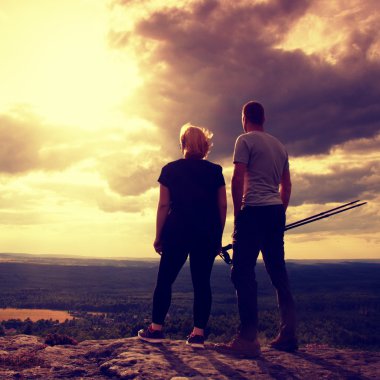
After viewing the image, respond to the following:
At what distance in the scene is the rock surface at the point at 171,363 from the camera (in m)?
4.53

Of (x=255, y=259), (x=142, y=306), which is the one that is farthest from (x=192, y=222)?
(x=142, y=306)

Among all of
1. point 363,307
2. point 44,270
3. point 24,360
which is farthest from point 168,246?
point 44,270

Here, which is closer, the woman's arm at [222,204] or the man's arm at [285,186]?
the woman's arm at [222,204]

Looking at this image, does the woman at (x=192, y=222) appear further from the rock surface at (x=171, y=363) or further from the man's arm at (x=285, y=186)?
the man's arm at (x=285, y=186)

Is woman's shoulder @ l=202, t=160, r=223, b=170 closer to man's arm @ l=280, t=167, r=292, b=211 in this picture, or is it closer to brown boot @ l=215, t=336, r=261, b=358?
man's arm @ l=280, t=167, r=292, b=211

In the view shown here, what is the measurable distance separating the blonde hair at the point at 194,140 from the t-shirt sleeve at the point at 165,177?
0.31 metres

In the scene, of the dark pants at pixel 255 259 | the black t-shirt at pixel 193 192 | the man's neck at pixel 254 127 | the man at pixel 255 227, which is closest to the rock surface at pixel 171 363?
the man at pixel 255 227

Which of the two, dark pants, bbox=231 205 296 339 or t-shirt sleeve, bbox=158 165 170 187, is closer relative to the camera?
dark pants, bbox=231 205 296 339

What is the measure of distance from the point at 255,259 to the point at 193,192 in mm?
1069

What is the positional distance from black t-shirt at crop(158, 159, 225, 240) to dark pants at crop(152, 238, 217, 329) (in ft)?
0.79

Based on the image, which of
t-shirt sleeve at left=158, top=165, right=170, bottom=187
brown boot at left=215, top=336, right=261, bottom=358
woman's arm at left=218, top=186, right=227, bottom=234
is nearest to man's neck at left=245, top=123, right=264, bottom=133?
woman's arm at left=218, top=186, right=227, bottom=234

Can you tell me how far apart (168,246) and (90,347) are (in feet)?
5.72

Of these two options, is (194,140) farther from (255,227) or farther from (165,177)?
(255,227)

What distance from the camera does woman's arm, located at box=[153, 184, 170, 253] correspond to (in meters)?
5.57
